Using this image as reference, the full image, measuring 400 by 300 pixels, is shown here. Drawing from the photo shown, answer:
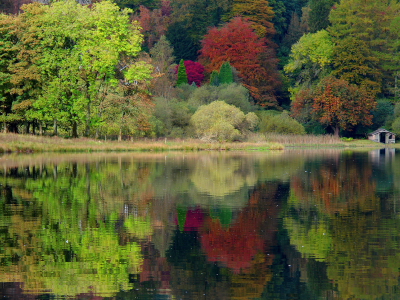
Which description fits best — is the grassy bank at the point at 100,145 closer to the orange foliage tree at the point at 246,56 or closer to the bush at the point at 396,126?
the bush at the point at 396,126

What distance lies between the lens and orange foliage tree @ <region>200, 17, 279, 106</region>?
77750 mm

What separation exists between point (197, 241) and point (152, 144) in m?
37.7

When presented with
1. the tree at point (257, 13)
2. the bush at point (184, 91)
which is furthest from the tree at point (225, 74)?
the tree at point (257, 13)

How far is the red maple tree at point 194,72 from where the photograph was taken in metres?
80.4

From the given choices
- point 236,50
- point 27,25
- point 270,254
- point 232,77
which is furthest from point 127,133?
point 270,254

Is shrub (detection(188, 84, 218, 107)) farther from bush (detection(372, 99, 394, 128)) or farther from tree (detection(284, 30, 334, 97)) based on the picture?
bush (detection(372, 99, 394, 128))

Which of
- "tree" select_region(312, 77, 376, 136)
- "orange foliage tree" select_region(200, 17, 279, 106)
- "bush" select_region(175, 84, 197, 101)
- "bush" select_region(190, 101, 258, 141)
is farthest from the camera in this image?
"orange foliage tree" select_region(200, 17, 279, 106)

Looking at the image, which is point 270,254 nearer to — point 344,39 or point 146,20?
point 344,39

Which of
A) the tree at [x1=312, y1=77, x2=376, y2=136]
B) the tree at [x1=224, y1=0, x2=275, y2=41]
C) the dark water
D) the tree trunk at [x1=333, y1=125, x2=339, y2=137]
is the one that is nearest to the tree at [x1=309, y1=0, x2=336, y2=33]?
the tree at [x1=224, y1=0, x2=275, y2=41]

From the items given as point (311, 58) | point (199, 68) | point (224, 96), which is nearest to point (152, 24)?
point (199, 68)

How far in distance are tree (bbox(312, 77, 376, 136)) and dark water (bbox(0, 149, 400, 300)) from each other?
4919 cm

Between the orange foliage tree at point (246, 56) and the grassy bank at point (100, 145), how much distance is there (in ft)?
77.4

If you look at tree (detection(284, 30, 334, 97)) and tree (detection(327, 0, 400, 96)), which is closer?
tree (detection(327, 0, 400, 96))

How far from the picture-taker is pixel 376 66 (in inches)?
3022
